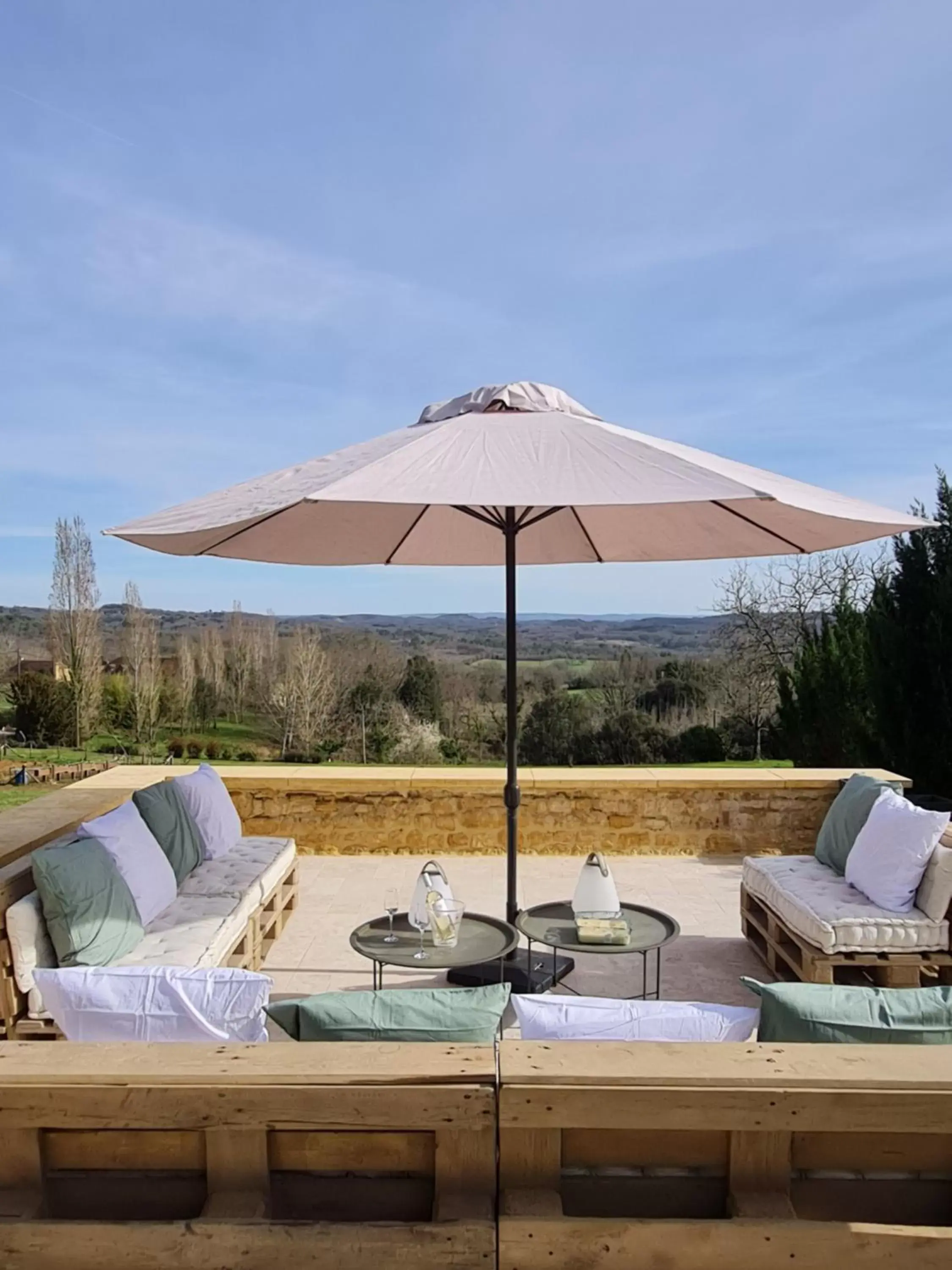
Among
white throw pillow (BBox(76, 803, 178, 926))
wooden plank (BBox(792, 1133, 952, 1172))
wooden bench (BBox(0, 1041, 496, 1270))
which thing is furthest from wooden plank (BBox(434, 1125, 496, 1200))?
white throw pillow (BBox(76, 803, 178, 926))

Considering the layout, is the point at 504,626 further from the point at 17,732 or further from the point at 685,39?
the point at 17,732

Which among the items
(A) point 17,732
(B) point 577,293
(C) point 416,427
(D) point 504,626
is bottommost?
(A) point 17,732

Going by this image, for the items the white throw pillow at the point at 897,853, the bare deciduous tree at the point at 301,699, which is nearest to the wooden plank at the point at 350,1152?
the white throw pillow at the point at 897,853

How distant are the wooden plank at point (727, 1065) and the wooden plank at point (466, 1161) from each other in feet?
0.41

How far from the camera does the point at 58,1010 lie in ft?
6.25

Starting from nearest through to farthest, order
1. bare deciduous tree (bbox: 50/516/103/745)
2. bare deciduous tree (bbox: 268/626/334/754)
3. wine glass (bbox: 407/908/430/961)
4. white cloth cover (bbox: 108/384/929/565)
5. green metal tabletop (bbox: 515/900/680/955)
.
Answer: white cloth cover (bbox: 108/384/929/565), green metal tabletop (bbox: 515/900/680/955), wine glass (bbox: 407/908/430/961), bare deciduous tree (bbox: 50/516/103/745), bare deciduous tree (bbox: 268/626/334/754)

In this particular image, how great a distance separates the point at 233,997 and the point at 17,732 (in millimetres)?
20773

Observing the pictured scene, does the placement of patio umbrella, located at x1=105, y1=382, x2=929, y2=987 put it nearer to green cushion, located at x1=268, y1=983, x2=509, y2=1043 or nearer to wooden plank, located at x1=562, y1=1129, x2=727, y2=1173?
green cushion, located at x1=268, y1=983, x2=509, y2=1043

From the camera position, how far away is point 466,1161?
1.58 m

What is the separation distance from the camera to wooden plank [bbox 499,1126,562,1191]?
157cm

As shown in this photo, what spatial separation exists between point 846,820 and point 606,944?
63.0 inches

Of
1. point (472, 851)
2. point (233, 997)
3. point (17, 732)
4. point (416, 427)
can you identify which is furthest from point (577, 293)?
point (17, 732)

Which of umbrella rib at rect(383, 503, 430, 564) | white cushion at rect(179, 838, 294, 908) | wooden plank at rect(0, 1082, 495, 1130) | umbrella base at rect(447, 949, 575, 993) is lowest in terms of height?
umbrella base at rect(447, 949, 575, 993)

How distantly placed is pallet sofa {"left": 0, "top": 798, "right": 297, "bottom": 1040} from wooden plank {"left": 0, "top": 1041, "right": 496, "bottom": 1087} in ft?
2.78
